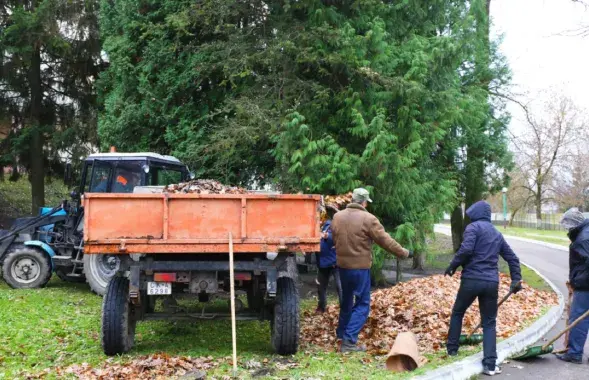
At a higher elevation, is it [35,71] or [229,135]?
[35,71]

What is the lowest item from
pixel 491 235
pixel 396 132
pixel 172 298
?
pixel 172 298

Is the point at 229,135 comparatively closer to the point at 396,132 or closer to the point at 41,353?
the point at 396,132

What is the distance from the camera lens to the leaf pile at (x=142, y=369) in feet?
21.2

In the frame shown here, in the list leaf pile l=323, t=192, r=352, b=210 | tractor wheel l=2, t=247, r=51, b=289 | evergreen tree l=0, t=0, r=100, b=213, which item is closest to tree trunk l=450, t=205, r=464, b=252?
leaf pile l=323, t=192, r=352, b=210

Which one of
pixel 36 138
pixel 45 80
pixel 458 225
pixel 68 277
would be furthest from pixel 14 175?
pixel 458 225

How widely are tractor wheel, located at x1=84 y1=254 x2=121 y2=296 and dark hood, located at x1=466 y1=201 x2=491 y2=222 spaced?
7404 mm

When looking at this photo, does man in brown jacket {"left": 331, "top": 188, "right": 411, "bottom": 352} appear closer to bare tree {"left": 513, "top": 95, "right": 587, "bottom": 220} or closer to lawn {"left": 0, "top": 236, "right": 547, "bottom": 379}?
lawn {"left": 0, "top": 236, "right": 547, "bottom": 379}

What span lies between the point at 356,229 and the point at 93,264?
6321 mm

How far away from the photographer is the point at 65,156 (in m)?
22.2

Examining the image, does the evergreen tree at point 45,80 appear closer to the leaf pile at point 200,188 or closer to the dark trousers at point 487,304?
the leaf pile at point 200,188

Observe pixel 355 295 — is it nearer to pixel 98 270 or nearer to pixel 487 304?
pixel 487 304

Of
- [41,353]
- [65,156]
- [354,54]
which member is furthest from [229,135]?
[65,156]

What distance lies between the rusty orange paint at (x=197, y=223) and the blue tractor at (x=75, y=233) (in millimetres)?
4520

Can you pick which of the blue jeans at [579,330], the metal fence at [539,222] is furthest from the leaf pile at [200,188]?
the metal fence at [539,222]
